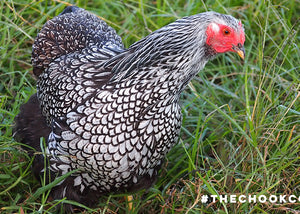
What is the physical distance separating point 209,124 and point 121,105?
3.49ft

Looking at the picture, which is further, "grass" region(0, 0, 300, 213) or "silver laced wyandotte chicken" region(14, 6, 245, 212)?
"grass" region(0, 0, 300, 213)

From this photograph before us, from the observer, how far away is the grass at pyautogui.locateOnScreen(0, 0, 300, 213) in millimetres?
2889

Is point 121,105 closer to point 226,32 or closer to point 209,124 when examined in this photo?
point 226,32

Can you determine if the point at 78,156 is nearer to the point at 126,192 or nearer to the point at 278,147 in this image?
the point at 126,192

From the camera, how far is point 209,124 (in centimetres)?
353

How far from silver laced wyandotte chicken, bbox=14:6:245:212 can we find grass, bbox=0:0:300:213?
0.21 m

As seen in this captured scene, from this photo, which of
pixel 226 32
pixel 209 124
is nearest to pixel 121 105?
A: pixel 226 32

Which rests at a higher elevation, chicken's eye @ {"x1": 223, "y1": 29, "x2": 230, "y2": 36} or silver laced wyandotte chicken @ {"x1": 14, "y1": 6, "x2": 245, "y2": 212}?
chicken's eye @ {"x1": 223, "y1": 29, "x2": 230, "y2": 36}

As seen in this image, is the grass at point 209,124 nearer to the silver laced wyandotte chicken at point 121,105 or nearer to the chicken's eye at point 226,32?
the silver laced wyandotte chicken at point 121,105

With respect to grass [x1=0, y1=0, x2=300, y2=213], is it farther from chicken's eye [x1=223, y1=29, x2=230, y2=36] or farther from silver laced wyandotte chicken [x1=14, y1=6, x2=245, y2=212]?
chicken's eye [x1=223, y1=29, x2=230, y2=36]

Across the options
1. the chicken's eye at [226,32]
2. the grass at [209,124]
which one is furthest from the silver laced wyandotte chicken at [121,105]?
the grass at [209,124]

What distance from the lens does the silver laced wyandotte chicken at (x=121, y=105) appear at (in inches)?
102

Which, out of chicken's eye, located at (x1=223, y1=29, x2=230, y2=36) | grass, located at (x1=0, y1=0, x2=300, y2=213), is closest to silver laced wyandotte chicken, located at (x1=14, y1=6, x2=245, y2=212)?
chicken's eye, located at (x1=223, y1=29, x2=230, y2=36)

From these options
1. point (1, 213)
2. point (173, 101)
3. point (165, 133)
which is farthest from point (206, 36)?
point (1, 213)
